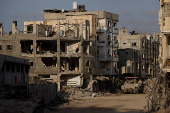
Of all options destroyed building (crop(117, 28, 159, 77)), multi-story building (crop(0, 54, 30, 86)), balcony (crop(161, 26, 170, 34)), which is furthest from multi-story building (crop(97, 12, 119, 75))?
balcony (crop(161, 26, 170, 34))

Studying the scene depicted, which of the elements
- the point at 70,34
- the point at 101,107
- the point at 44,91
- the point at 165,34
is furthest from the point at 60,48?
the point at 165,34

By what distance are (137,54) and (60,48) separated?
28058 millimetres

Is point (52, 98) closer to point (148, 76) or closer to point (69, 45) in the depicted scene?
point (69, 45)

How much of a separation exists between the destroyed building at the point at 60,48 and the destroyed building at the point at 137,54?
45.8ft

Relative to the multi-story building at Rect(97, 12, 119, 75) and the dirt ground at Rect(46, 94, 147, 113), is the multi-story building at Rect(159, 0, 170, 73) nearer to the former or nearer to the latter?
the dirt ground at Rect(46, 94, 147, 113)

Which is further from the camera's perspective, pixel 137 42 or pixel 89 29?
pixel 137 42

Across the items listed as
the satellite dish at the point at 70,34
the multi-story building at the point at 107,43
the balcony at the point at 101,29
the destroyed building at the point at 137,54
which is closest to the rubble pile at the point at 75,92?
the satellite dish at the point at 70,34

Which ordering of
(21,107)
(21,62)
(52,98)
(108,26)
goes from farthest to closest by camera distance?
1. (108,26)
2. (52,98)
3. (21,62)
4. (21,107)

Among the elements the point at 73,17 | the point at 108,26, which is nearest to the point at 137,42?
the point at 108,26

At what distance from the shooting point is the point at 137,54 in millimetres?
84625

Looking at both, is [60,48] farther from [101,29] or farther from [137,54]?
[137,54]

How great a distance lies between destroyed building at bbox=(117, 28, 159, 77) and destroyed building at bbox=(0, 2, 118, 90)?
13959 mm

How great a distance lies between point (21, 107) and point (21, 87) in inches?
343

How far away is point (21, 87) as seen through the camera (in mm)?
31047
